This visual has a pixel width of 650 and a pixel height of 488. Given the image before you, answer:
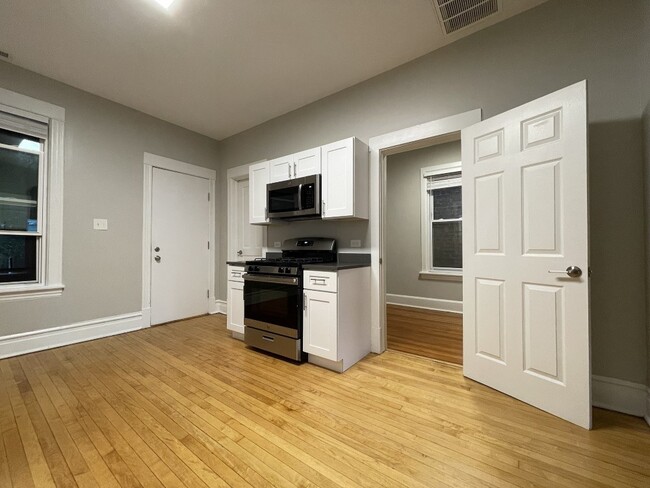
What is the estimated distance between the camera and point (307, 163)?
2.79 metres

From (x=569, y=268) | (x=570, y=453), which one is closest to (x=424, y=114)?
(x=569, y=268)

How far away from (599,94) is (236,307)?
349cm

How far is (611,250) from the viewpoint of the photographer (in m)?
1.71

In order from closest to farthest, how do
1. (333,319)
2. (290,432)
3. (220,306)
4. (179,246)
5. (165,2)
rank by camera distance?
1. (290,432)
2. (165,2)
3. (333,319)
4. (179,246)
5. (220,306)

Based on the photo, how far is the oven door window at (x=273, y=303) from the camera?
7.98 feet

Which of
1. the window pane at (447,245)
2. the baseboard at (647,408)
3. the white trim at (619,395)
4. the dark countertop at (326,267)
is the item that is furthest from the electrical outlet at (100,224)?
the baseboard at (647,408)

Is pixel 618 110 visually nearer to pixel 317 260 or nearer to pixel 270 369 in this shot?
pixel 317 260

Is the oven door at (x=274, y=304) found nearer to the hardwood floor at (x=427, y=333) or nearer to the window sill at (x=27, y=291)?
the hardwood floor at (x=427, y=333)

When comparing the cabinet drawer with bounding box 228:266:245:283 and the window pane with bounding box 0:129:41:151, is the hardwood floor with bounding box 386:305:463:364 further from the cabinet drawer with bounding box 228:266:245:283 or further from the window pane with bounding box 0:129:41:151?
the window pane with bounding box 0:129:41:151

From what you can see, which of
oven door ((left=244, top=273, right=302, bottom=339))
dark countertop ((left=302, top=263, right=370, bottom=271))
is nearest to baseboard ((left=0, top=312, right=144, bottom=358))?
oven door ((left=244, top=273, right=302, bottom=339))

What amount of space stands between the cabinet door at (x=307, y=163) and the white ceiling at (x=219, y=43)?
0.79 m

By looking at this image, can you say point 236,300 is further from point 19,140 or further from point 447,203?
point 447,203

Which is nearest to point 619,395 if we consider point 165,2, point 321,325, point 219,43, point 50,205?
point 321,325

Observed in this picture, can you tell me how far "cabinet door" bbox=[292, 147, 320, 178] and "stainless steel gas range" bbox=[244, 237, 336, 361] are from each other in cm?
74
